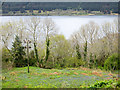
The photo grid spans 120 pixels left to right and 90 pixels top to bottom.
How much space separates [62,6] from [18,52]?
2397 millimetres

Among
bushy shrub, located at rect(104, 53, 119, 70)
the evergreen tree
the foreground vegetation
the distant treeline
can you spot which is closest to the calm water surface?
the foreground vegetation

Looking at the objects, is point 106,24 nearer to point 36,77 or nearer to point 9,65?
point 36,77

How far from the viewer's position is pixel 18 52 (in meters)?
4.97

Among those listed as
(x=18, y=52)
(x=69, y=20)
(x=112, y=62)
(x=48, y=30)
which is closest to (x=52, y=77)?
(x=18, y=52)

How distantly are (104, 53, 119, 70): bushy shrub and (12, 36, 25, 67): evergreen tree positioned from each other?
332 cm

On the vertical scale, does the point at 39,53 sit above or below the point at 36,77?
above

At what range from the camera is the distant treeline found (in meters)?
4.51

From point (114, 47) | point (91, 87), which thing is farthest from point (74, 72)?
point (114, 47)

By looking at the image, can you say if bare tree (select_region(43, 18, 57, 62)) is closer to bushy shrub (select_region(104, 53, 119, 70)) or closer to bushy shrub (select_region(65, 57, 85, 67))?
bushy shrub (select_region(65, 57, 85, 67))

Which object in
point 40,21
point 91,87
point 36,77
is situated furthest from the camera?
point 40,21

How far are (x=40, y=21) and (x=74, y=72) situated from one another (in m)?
2.33

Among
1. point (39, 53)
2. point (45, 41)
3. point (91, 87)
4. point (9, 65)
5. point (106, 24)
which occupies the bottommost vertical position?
point (91, 87)

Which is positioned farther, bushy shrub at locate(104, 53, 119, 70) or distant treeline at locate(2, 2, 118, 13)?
bushy shrub at locate(104, 53, 119, 70)

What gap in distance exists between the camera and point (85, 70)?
198 inches
